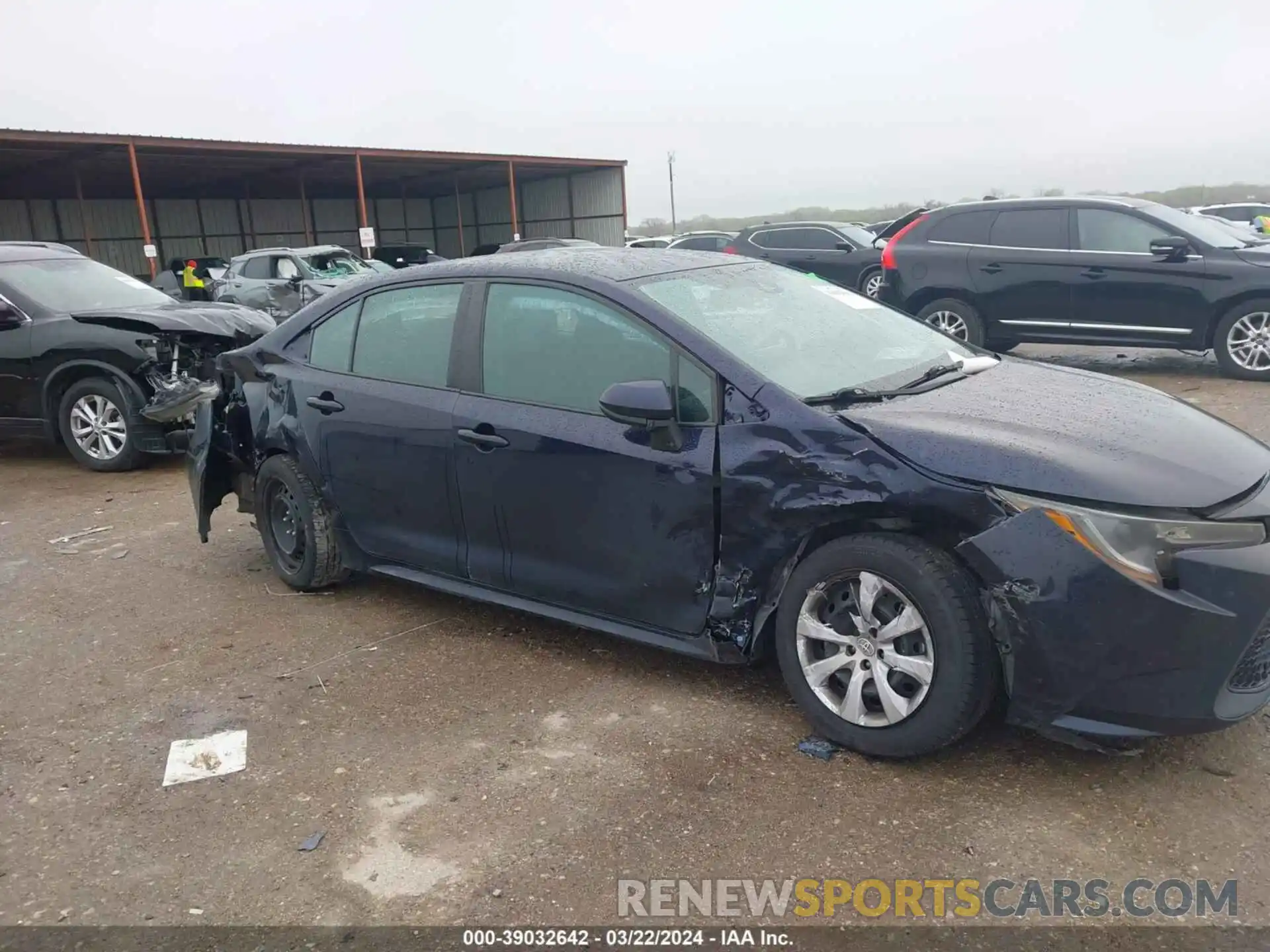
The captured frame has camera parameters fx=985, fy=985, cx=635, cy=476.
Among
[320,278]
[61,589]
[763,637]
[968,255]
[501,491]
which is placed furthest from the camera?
[320,278]

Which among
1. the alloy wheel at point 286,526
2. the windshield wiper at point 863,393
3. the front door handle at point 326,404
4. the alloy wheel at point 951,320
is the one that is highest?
the windshield wiper at point 863,393

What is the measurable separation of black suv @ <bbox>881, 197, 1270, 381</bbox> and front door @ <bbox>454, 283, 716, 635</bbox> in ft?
16.9

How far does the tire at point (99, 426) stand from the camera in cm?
751

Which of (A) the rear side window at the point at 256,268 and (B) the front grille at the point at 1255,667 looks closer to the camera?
(B) the front grille at the point at 1255,667

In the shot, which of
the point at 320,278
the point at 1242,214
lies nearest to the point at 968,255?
the point at 320,278

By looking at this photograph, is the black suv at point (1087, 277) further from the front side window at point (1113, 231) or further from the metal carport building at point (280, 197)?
the metal carport building at point (280, 197)

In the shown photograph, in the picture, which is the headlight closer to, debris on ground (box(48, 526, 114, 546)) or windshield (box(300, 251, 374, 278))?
debris on ground (box(48, 526, 114, 546))

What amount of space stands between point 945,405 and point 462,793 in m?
1.98

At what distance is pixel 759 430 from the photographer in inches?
125

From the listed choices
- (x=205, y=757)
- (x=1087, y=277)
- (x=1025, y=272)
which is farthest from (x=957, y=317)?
(x=205, y=757)

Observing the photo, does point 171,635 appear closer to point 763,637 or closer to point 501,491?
point 501,491

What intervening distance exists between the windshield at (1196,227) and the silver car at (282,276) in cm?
1197

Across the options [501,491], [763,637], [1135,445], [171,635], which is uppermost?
[1135,445]

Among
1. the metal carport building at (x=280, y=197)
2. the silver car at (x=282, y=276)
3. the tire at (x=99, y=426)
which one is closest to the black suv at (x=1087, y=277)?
the tire at (x=99, y=426)
